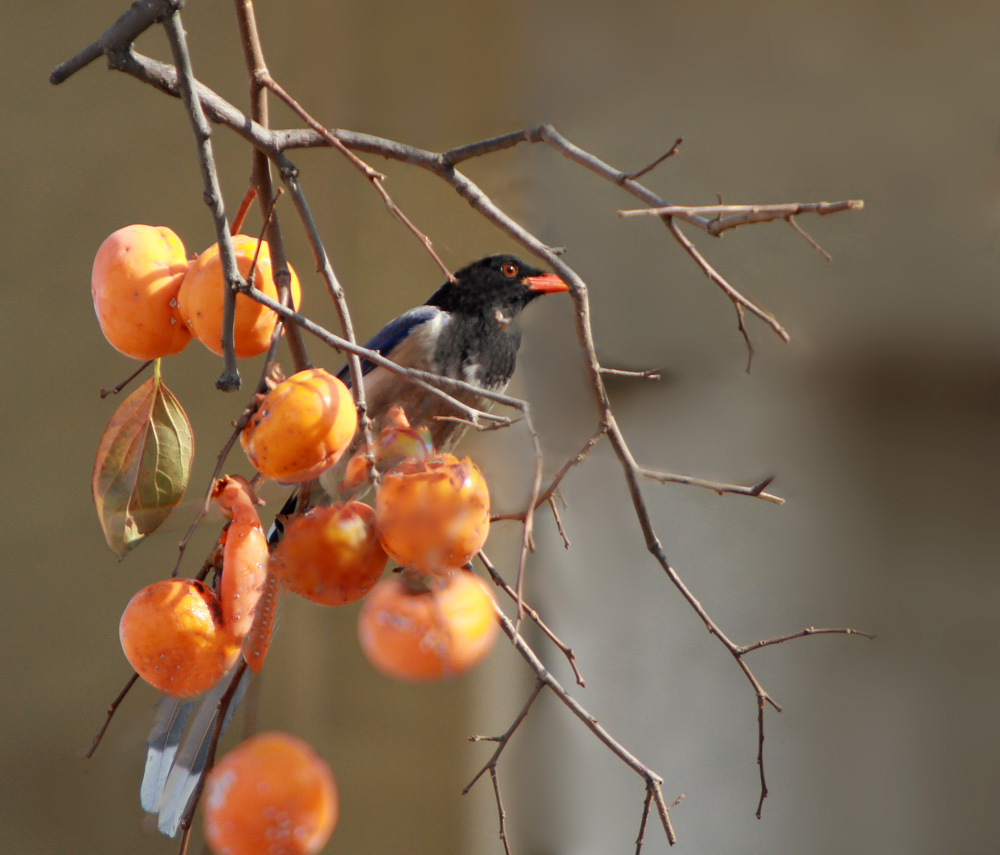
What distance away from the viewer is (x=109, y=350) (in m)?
1.68

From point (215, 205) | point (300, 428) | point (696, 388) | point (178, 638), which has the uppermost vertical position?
point (215, 205)

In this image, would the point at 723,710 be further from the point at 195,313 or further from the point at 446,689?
the point at 195,313

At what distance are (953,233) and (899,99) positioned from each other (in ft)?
0.92

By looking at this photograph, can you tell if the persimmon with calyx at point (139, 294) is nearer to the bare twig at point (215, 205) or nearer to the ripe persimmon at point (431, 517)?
the bare twig at point (215, 205)

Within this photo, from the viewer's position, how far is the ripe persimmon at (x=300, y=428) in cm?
57

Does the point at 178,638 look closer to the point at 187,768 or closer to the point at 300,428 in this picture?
the point at 300,428

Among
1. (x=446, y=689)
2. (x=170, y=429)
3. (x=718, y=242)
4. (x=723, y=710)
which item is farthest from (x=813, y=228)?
(x=170, y=429)

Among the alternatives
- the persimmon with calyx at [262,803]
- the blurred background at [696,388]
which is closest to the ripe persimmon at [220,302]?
the persimmon with calyx at [262,803]

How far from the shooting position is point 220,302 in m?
0.64

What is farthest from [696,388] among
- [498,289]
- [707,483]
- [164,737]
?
[164,737]

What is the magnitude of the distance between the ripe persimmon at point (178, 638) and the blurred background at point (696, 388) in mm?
1116

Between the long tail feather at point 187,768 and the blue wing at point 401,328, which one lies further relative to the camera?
the blue wing at point 401,328

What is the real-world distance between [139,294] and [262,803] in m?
0.36

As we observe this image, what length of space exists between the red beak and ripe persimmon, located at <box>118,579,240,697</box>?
2.60ft
